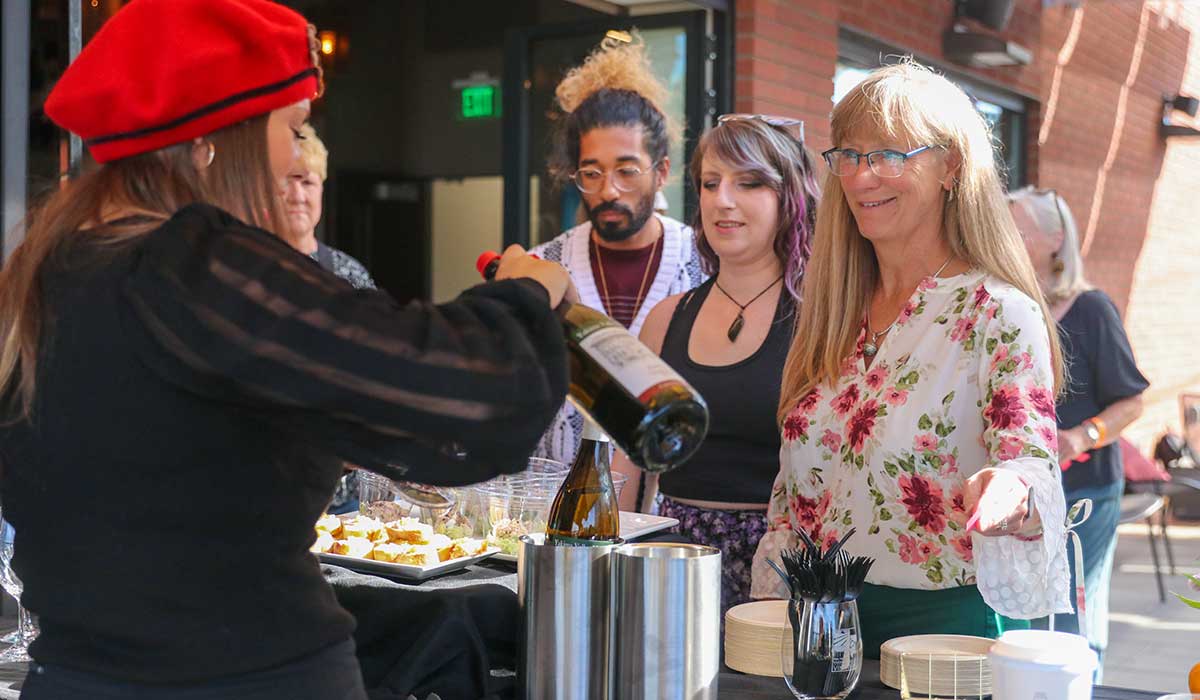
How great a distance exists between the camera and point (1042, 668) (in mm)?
1271

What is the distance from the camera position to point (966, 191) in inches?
76.9

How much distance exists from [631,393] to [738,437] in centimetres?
138

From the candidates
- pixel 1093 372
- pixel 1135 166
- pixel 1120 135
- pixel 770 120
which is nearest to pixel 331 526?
pixel 770 120

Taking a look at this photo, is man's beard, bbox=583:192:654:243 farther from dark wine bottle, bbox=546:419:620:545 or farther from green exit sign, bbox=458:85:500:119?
green exit sign, bbox=458:85:500:119

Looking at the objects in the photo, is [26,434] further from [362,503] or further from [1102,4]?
[1102,4]

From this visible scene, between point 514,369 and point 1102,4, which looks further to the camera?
point 1102,4

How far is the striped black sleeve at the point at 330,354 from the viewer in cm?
94

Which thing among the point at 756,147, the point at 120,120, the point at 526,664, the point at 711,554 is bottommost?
the point at 526,664

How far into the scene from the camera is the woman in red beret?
96 centimetres

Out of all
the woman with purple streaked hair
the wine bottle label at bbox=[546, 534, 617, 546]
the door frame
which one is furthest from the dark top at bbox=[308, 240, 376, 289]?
the wine bottle label at bbox=[546, 534, 617, 546]

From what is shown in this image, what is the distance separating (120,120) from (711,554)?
79 centimetres

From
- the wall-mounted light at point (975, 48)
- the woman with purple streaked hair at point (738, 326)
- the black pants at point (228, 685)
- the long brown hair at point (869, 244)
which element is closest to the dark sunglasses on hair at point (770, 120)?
the woman with purple streaked hair at point (738, 326)

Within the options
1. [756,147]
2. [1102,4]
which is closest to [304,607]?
[756,147]

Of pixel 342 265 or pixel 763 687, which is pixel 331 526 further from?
pixel 342 265
